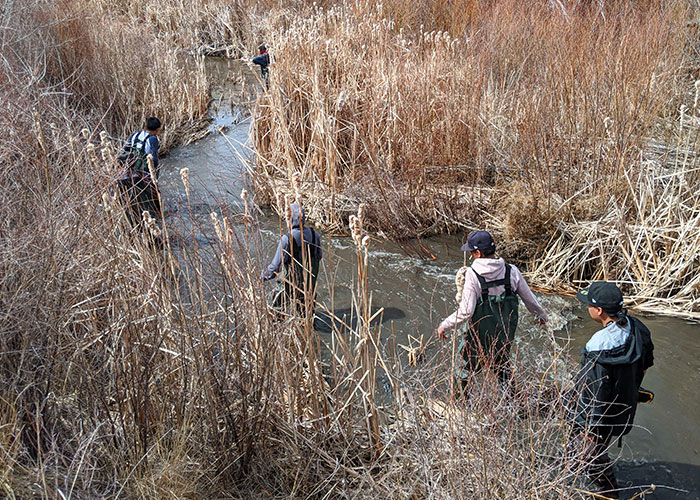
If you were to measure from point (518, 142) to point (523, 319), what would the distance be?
7.35 ft

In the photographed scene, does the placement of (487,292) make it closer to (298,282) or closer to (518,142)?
(298,282)

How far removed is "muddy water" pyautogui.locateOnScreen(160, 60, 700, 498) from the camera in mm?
3678

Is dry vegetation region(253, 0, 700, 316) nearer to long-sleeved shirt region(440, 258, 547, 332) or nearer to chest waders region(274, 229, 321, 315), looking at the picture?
long-sleeved shirt region(440, 258, 547, 332)

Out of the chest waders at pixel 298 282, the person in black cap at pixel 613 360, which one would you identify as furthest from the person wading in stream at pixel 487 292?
the chest waders at pixel 298 282

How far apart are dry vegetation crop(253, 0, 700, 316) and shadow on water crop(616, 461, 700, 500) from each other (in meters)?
1.93

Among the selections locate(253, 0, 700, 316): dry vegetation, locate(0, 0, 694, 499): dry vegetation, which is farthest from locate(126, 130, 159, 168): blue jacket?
locate(0, 0, 694, 499): dry vegetation

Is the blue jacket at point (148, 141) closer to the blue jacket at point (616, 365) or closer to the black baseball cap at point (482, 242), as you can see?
the black baseball cap at point (482, 242)

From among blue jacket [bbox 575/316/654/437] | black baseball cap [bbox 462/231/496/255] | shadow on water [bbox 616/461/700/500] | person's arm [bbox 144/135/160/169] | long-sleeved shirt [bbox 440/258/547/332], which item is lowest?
shadow on water [bbox 616/461/700/500]

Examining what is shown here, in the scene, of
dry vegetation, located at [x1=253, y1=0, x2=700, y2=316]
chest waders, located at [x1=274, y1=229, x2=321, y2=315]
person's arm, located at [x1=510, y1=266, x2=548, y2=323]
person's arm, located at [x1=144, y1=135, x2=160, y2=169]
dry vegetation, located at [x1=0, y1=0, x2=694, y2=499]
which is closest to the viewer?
dry vegetation, located at [x1=0, y1=0, x2=694, y2=499]

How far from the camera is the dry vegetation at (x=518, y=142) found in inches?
223

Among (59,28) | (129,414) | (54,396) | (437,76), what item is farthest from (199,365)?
(59,28)

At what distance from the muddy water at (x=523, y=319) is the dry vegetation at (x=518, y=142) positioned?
36cm

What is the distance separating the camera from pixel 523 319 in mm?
5344

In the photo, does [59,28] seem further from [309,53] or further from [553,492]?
[553,492]
